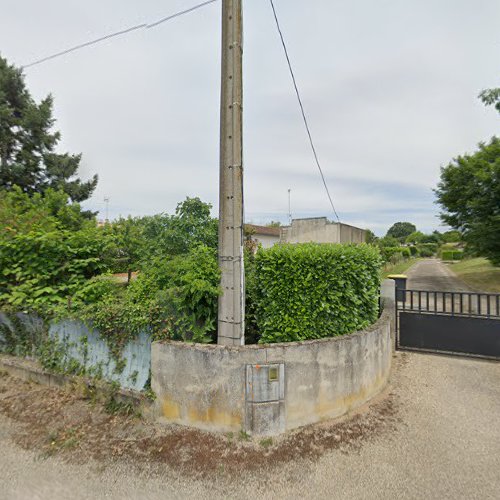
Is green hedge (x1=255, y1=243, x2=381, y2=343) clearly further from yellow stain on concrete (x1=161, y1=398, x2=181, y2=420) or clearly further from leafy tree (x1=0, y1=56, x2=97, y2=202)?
leafy tree (x1=0, y1=56, x2=97, y2=202)

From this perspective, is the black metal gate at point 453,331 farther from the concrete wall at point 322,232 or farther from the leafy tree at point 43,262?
the leafy tree at point 43,262

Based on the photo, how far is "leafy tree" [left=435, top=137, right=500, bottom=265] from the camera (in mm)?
12828

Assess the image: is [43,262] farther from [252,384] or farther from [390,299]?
[390,299]

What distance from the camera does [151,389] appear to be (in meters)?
3.06

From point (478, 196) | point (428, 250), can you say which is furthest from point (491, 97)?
point (428, 250)

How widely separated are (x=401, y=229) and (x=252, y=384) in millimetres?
115140

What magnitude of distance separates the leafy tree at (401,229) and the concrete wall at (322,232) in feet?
314

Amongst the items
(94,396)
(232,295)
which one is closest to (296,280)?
(232,295)

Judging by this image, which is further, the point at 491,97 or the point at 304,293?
the point at 491,97

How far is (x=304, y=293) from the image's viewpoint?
10.8 feet

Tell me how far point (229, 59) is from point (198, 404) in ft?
12.5

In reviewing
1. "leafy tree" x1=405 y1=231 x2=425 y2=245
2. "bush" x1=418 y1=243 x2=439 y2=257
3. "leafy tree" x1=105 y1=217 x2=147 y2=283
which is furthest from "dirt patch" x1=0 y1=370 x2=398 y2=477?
"leafy tree" x1=405 y1=231 x2=425 y2=245

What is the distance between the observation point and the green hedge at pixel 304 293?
3252 millimetres

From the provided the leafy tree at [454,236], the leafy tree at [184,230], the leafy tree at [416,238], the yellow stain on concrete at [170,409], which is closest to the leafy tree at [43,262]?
the leafy tree at [184,230]
